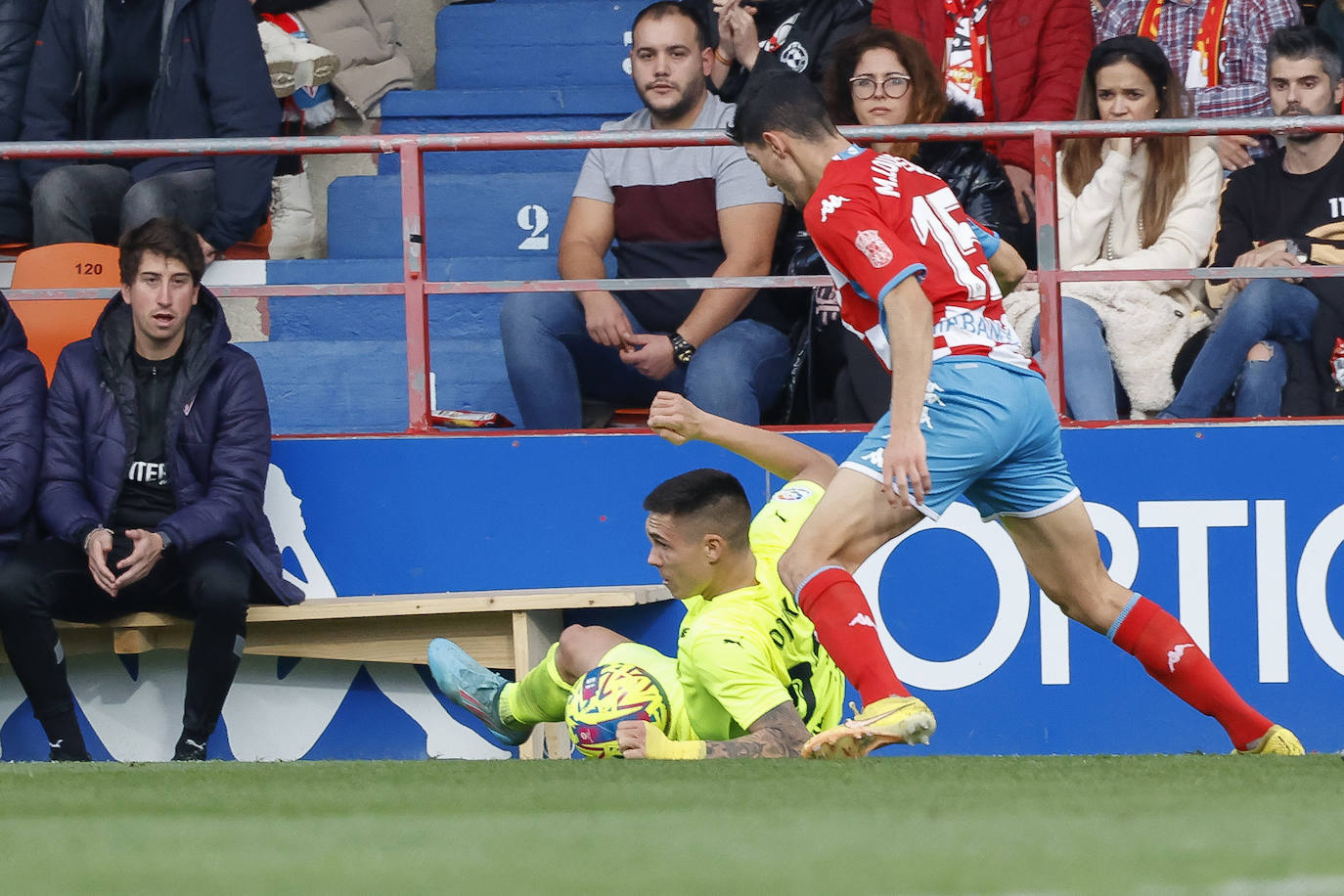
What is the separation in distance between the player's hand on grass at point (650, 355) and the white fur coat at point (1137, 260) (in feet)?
3.83

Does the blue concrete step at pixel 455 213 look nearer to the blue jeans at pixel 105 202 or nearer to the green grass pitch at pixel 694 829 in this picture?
the blue jeans at pixel 105 202

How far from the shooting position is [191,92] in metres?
6.98

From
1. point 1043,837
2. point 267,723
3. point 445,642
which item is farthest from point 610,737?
point 1043,837

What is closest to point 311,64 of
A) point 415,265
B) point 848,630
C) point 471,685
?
point 415,265

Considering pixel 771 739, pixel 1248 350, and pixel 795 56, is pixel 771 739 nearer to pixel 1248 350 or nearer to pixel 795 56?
pixel 1248 350

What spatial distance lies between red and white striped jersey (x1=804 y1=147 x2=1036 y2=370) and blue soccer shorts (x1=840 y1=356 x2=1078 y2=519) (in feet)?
0.23

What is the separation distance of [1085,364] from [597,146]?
1.80m

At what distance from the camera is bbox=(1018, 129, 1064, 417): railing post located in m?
5.89

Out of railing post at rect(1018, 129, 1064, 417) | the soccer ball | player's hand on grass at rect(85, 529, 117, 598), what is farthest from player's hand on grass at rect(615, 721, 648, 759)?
railing post at rect(1018, 129, 1064, 417)

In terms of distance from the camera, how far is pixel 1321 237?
19.8 ft

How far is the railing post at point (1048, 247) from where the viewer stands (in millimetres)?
5891

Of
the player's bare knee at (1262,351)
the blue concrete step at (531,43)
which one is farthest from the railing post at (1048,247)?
the blue concrete step at (531,43)

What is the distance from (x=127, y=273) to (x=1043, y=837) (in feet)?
13.6

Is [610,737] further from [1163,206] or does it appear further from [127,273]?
[1163,206]
